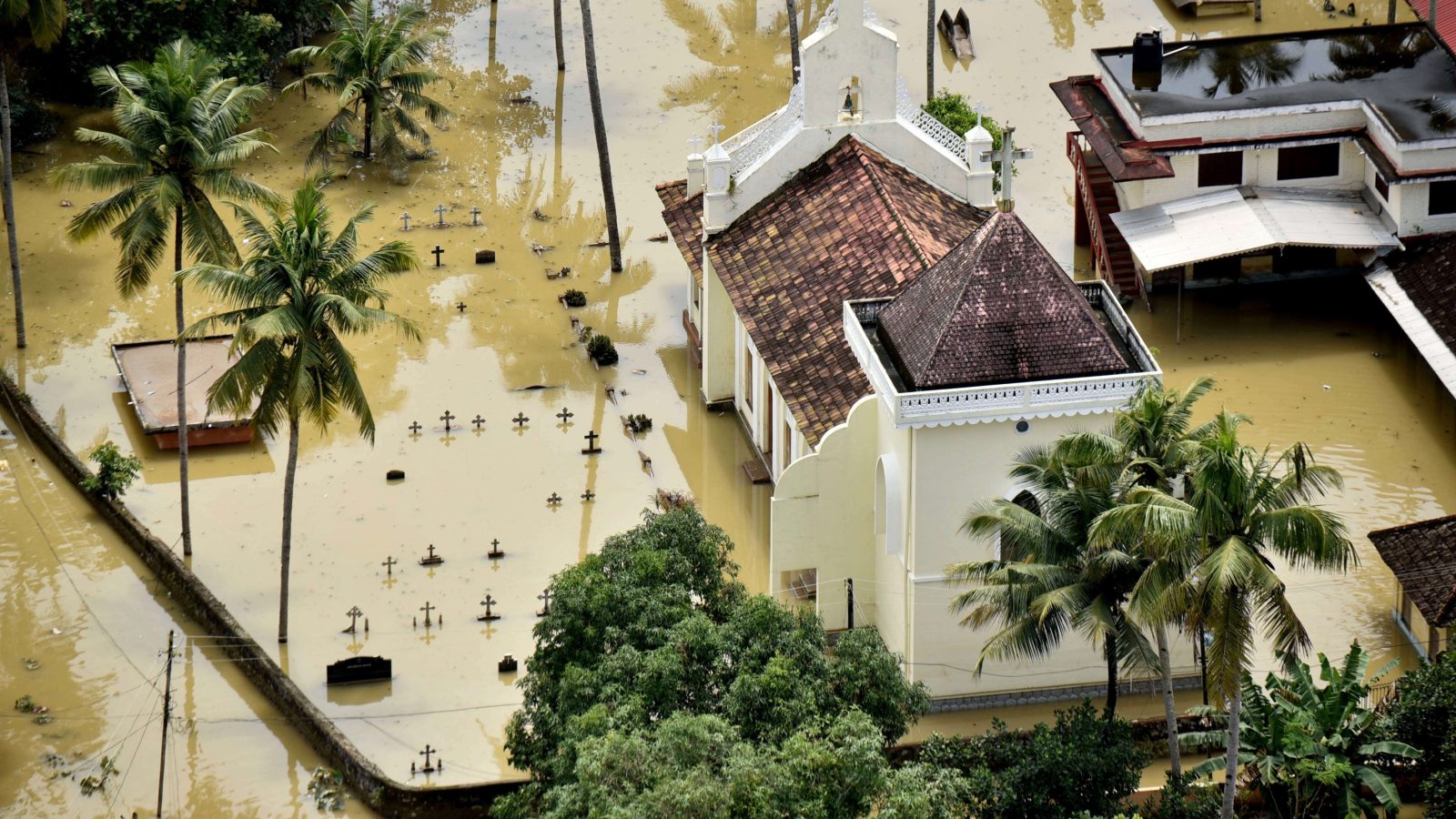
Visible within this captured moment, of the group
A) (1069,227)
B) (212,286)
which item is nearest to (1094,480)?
(212,286)

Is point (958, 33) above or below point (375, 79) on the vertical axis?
above

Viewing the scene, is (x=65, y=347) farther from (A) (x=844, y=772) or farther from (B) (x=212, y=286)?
(A) (x=844, y=772)

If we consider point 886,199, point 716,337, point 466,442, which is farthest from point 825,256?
point 466,442

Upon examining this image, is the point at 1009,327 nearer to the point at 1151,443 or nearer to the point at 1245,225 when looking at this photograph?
the point at 1151,443

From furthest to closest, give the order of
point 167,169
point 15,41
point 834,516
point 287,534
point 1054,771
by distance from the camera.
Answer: point 15,41 → point 167,169 → point 287,534 → point 834,516 → point 1054,771

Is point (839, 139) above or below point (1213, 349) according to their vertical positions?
above

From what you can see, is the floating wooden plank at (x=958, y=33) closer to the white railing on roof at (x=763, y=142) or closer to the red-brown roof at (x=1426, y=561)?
the white railing on roof at (x=763, y=142)
